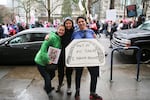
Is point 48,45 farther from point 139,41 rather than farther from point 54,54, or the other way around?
point 139,41

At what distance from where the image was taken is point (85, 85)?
285 inches

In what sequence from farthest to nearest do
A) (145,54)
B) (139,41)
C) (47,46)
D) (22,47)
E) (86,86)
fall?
(145,54) → (139,41) → (22,47) → (86,86) → (47,46)

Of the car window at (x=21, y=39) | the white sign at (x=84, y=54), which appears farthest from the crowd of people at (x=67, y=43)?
the car window at (x=21, y=39)

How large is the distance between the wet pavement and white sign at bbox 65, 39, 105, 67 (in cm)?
84

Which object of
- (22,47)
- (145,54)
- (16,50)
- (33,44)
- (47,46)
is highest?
(47,46)

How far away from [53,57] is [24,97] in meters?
1.18

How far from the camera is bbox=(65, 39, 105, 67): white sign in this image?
591 cm

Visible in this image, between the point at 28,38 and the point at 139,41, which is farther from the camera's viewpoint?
the point at 139,41

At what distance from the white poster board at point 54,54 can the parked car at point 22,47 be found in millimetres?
3929

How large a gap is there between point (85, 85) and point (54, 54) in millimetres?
1666

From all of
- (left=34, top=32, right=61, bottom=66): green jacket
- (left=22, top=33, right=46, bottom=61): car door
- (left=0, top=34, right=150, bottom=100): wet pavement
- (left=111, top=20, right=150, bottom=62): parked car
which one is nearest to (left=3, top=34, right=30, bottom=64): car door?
(left=22, top=33, right=46, bottom=61): car door

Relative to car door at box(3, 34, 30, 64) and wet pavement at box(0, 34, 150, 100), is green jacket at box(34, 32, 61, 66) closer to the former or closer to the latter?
wet pavement at box(0, 34, 150, 100)

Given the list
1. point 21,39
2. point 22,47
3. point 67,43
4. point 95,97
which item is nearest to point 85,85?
point 95,97

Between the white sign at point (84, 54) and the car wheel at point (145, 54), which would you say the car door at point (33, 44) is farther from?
the white sign at point (84, 54)
